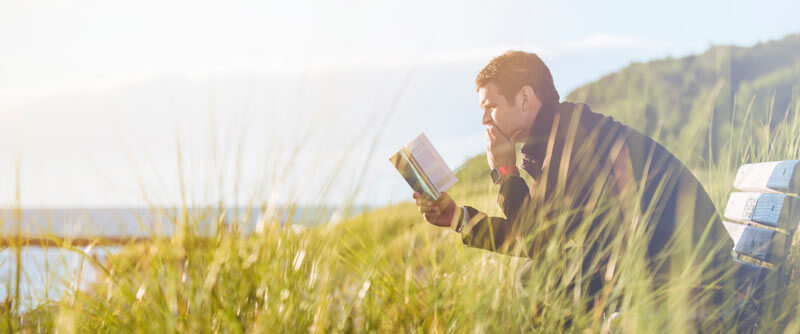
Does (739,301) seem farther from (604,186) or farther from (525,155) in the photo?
(525,155)

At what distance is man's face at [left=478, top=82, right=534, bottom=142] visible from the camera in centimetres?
251

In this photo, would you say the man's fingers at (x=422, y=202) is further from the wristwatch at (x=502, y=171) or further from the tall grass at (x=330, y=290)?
the wristwatch at (x=502, y=171)

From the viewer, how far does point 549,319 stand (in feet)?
6.37

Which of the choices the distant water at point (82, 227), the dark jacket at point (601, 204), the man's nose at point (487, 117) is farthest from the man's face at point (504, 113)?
the distant water at point (82, 227)

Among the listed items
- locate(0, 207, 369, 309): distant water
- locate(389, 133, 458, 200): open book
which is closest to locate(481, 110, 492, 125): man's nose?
locate(389, 133, 458, 200): open book

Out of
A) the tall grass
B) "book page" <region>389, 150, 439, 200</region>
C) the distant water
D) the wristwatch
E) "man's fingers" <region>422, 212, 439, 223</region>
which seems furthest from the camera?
the wristwatch

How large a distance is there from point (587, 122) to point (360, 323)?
1207mm

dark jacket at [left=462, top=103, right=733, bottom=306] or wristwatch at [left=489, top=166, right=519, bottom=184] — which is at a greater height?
wristwatch at [left=489, top=166, right=519, bottom=184]

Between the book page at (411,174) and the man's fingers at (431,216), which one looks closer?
the book page at (411,174)

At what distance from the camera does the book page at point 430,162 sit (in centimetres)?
224

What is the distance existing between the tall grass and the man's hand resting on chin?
0.36 feet

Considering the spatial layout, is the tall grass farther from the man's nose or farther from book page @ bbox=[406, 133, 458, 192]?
the man's nose

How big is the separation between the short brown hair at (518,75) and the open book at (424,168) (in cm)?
49

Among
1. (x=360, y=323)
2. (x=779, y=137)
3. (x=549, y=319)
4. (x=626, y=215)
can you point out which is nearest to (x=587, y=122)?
(x=626, y=215)
